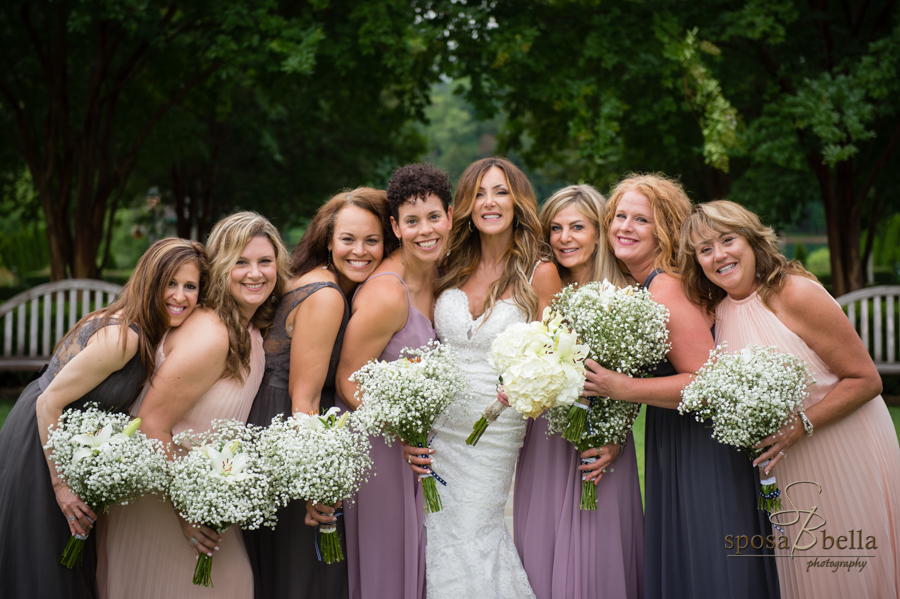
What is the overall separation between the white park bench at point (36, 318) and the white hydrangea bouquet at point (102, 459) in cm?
652

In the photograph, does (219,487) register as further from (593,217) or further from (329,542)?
(593,217)

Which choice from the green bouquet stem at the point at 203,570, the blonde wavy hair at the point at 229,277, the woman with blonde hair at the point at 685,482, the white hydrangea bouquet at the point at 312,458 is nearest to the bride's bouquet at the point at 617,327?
the woman with blonde hair at the point at 685,482

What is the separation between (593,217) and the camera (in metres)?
4.54

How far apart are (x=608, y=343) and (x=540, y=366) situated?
0.49 meters

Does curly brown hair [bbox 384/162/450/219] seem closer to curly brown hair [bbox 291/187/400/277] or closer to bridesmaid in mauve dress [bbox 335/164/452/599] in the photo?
bridesmaid in mauve dress [bbox 335/164/452/599]

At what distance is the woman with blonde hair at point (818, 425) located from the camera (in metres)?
3.67

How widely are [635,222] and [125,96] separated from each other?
11872mm

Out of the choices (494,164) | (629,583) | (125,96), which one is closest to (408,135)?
(125,96)

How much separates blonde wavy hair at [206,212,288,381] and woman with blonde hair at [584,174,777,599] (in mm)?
2025

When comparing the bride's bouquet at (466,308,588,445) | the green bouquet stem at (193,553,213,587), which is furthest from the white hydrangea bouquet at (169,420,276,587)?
the bride's bouquet at (466,308,588,445)

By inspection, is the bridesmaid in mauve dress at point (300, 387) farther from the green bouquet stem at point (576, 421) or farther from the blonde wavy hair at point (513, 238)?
the green bouquet stem at point (576, 421)

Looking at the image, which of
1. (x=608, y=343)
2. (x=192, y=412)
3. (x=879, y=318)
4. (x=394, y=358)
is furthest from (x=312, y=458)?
(x=879, y=318)

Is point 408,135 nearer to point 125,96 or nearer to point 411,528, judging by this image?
point 125,96

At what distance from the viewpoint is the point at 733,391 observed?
3416mm
